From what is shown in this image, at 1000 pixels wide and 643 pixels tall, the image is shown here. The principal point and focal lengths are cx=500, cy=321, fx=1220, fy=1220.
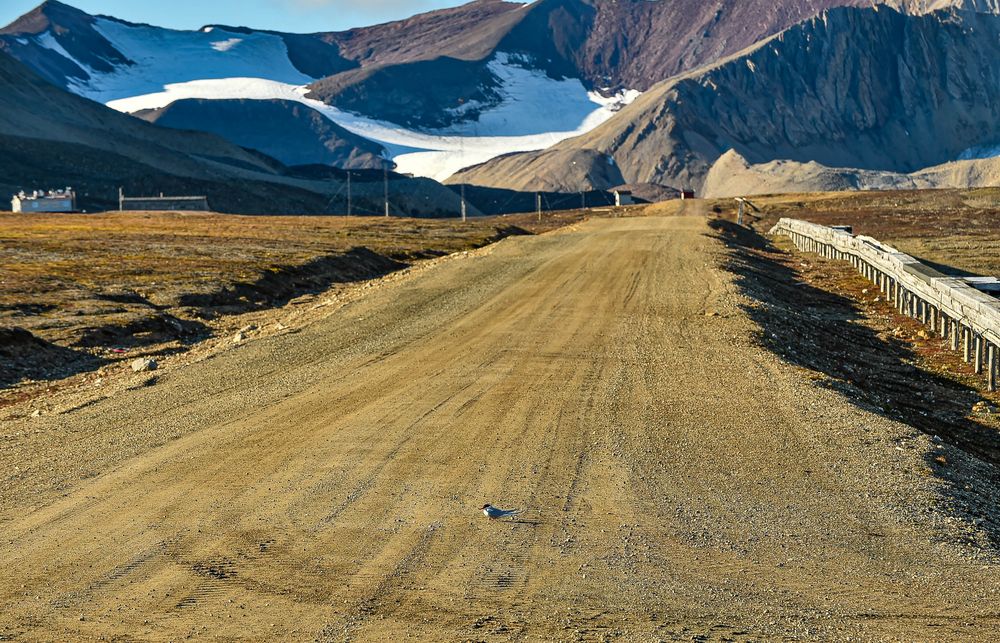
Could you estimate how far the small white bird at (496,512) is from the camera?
11.5 meters

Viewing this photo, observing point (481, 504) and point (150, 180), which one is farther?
point (150, 180)

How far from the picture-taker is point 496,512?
11523 mm

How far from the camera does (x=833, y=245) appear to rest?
53875 mm

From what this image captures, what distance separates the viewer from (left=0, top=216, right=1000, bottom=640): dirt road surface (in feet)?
29.9

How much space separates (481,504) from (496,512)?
396mm

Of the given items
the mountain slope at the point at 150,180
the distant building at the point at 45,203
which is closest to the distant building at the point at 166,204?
the mountain slope at the point at 150,180

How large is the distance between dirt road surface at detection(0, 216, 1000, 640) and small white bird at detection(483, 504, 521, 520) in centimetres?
8

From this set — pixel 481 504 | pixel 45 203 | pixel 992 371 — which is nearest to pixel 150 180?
pixel 45 203

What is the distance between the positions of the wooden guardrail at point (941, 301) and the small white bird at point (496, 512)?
1325cm

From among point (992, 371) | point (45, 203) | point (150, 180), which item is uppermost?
point (150, 180)

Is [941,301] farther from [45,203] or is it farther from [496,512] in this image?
[45,203]

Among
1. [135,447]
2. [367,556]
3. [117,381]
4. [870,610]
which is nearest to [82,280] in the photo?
[117,381]

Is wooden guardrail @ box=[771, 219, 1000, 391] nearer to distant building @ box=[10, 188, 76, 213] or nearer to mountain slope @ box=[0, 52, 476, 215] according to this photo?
distant building @ box=[10, 188, 76, 213]

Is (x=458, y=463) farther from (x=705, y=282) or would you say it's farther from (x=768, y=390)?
(x=705, y=282)
